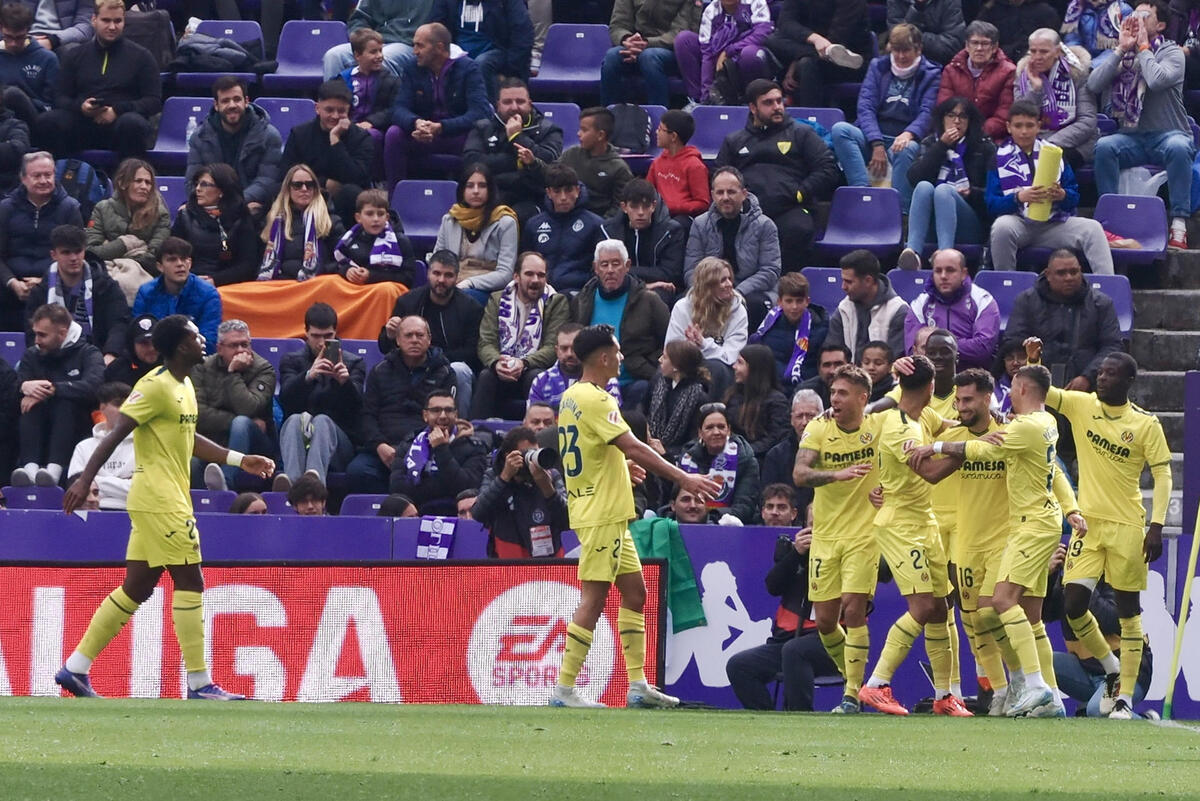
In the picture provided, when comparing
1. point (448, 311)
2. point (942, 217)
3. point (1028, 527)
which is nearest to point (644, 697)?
point (1028, 527)

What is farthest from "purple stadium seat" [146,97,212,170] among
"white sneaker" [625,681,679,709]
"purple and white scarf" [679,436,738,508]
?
"white sneaker" [625,681,679,709]

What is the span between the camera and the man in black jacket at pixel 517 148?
1641cm

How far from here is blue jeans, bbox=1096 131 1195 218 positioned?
624 inches

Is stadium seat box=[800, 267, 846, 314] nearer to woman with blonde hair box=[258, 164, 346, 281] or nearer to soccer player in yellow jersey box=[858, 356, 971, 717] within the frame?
woman with blonde hair box=[258, 164, 346, 281]

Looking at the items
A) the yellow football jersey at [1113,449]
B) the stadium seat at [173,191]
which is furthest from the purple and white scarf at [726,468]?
the stadium seat at [173,191]

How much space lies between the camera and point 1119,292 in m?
14.9

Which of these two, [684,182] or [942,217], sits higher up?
[684,182]

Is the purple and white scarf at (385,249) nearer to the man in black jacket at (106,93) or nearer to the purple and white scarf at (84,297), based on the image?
the purple and white scarf at (84,297)

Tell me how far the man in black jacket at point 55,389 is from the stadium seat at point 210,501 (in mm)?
1169

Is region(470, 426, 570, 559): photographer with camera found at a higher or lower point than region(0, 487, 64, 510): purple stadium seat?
higher

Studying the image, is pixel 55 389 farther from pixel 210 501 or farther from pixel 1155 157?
pixel 1155 157

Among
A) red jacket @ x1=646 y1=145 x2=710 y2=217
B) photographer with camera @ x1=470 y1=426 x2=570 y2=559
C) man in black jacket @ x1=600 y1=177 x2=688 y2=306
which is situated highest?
red jacket @ x1=646 y1=145 x2=710 y2=217

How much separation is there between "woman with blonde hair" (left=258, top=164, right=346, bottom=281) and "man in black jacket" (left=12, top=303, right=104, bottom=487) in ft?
6.61

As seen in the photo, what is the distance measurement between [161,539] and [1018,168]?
785 centimetres
